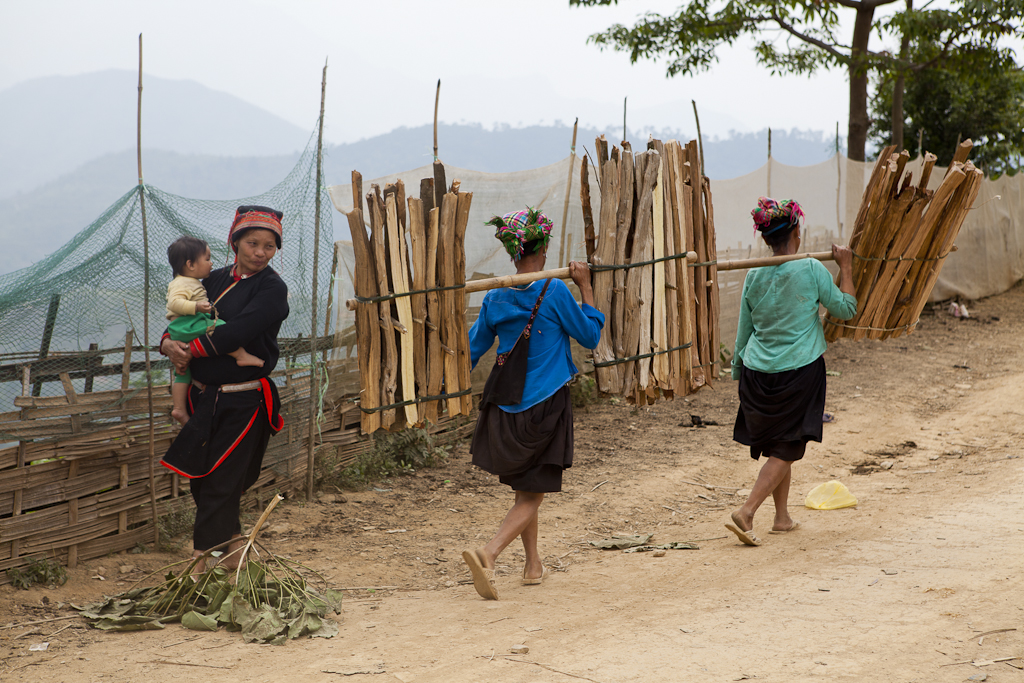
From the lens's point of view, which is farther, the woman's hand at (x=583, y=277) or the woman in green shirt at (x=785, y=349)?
the woman in green shirt at (x=785, y=349)

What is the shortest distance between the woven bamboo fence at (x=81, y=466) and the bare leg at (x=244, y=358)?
0.62 m

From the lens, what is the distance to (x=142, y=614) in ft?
9.55

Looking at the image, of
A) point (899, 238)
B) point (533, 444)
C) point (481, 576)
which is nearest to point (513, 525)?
point (481, 576)

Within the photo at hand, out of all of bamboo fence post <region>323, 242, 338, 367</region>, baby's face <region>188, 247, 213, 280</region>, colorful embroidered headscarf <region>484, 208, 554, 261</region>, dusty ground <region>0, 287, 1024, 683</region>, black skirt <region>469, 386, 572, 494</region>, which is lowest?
dusty ground <region>0, 287, 1024, 683</region>

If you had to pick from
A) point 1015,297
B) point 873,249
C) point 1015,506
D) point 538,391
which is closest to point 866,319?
point 873,249

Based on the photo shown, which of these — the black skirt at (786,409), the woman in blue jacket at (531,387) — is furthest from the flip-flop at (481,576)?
the black skirt at (786,409)

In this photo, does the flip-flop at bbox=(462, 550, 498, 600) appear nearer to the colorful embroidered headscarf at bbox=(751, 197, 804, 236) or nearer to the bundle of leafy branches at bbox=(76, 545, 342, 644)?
the bundle of leafy branches at bbox=(76, 545, 342, 644)

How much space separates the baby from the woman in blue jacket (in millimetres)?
1019

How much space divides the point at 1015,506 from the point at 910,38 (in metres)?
7.90

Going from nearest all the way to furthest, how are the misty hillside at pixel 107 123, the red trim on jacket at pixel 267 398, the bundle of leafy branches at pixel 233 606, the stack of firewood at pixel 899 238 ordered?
1. the bundle of leafy branches at pixel 233 606
2. the red trim on jacket at pixel 267 398
3. the stack of firewood at pixel 899 238
4. the misty hillside at pixel 107 123

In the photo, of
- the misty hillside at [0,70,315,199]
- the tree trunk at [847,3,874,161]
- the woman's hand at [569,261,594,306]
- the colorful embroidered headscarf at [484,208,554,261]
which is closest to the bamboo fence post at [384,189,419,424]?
the colorful embroidered headscarf at [484,208,554,261]

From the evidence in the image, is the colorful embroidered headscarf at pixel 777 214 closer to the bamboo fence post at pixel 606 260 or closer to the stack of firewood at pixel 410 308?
the bamboo fence post at pixel 606 260

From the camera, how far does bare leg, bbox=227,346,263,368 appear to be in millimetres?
3117

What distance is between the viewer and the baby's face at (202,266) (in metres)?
3.17
